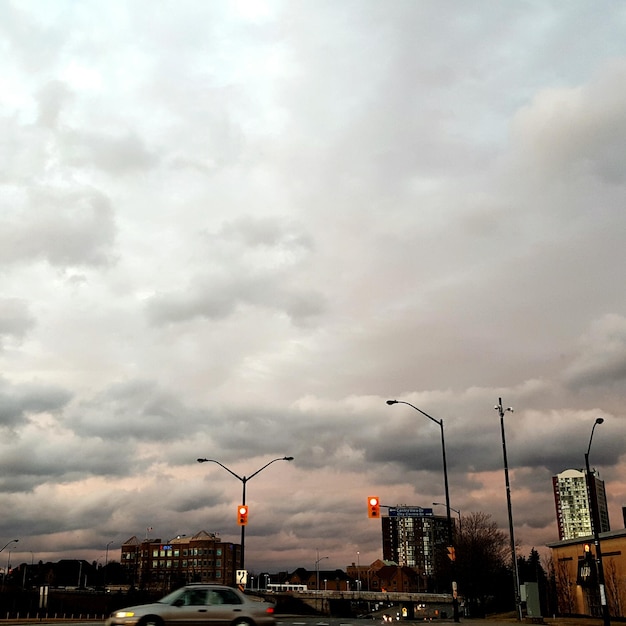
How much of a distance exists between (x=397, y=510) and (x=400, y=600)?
97.8 m

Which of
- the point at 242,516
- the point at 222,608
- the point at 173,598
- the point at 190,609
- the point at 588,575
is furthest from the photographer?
the point at 588,575

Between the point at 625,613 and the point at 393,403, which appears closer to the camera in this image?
the point at 393,403

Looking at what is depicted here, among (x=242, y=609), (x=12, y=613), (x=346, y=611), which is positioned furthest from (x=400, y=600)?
(x=242, y=609)

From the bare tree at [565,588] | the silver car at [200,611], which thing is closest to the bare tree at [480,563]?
the bare tree at [565,588]

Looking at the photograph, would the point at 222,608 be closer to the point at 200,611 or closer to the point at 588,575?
the point at 200,611

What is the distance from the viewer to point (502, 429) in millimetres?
46312

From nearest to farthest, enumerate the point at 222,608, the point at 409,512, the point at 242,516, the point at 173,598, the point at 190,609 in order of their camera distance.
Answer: the point at 190,609, the point at 173,598, the point at 222,608, the point at 242,516, the point at 409,512

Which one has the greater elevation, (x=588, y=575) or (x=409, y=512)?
(x=409, y=512)

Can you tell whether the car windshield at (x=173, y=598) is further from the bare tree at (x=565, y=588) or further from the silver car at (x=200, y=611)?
the bare tree at (x=565, y=588)

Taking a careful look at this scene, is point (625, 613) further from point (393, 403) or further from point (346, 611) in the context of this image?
point (346, 611)

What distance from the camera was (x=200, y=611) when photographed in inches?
768

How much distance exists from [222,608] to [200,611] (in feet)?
2.16

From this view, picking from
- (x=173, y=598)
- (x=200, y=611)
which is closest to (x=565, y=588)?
(x=200, y=611)

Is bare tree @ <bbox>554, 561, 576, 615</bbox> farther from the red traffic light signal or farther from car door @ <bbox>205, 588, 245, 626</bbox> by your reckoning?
car door @ <bbox>205, 588, 245, 626</bbox>
